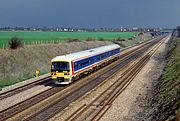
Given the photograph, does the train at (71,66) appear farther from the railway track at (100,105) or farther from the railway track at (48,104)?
the railway track at (100,105)

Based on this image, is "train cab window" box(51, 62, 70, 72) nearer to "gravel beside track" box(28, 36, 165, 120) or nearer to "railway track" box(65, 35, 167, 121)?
"gravel beside track" box(28, 36, 165, 120)

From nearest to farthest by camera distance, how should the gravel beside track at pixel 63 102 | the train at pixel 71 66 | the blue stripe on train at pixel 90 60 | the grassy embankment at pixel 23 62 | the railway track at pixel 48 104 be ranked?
the gravel beside track at pixel 63 102 → the railway track at pixel 48 104 → the train at pixel 71 66 → the blue stripe on train at pixel 90 60 → the grassy embankment at pixel 23 62

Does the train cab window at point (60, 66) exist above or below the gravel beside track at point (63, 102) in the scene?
above

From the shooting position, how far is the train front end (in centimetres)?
3044

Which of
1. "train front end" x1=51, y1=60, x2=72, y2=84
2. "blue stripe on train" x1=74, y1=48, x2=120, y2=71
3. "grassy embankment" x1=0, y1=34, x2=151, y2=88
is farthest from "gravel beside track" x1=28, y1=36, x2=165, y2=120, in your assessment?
"grassy embankment" x1=0, y1=34, x2=151, y2=88

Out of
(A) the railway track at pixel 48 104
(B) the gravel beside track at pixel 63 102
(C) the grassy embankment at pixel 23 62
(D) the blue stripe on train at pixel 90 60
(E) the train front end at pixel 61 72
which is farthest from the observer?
(C) the grassy embankment at pixel 23 62

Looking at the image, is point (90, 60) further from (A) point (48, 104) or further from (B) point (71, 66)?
(A) point (48, 104)

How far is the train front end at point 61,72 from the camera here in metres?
30.4

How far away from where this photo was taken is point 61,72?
100 ft

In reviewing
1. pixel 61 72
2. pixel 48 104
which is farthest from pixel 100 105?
pixel 61 72

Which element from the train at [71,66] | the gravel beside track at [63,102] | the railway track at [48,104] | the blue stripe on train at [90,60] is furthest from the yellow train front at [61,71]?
the gravel beside track at [63,102]

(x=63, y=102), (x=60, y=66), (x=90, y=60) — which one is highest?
(x=60, y=66)

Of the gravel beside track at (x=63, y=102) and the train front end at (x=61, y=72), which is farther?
the train front end at (x=61, y=72)

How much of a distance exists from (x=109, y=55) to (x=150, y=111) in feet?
91.3
